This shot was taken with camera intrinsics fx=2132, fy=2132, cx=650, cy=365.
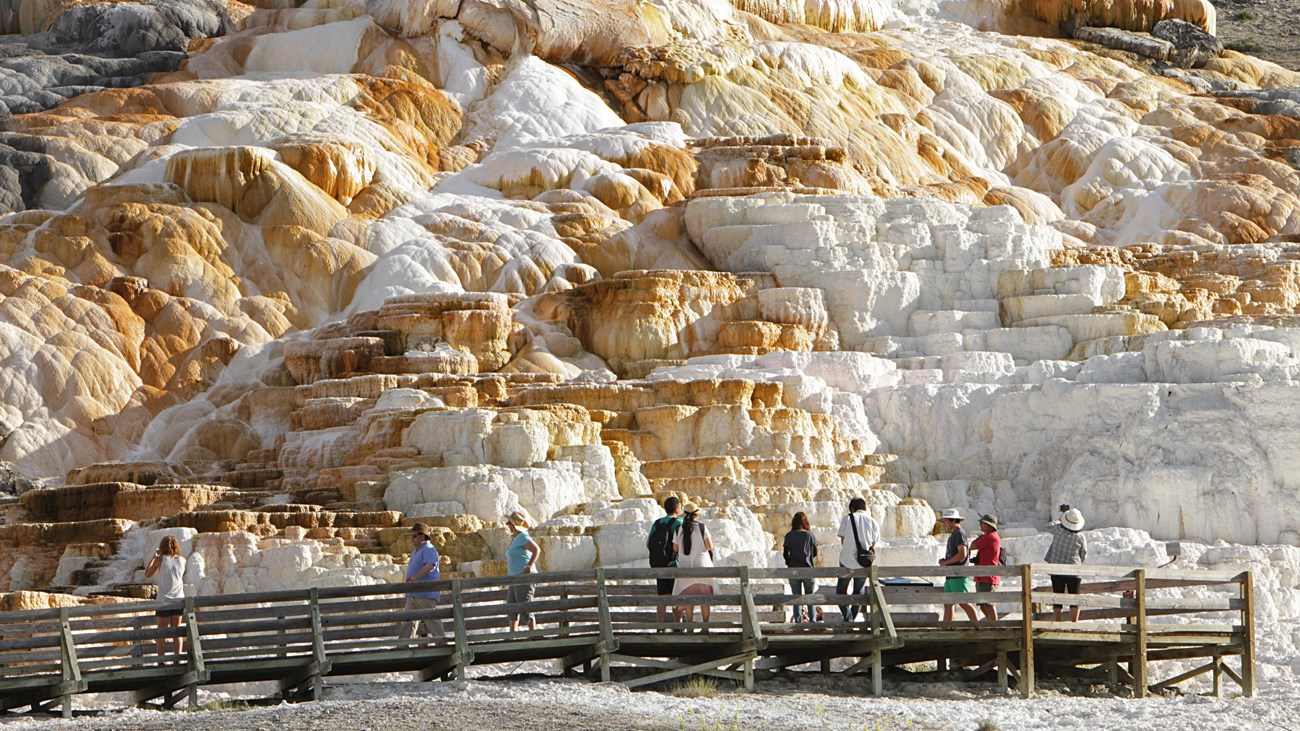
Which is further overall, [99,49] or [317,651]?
[99,49]

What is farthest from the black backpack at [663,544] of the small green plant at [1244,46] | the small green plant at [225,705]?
the small green plant at [1244,46]

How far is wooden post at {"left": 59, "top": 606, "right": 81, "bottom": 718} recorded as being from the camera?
1559 centimetres

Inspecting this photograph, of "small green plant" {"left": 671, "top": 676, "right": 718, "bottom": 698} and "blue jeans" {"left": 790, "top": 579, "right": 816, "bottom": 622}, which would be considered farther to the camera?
"blue jeans" {"left": 790, "top": 579, "right": 816, "bottom": 622}

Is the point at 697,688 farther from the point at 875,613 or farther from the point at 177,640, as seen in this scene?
the point at 177,640

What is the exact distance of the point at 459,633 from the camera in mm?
15961

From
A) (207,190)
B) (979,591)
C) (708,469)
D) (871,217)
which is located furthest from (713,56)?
(979,591)

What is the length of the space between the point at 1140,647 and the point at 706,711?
3.82 m

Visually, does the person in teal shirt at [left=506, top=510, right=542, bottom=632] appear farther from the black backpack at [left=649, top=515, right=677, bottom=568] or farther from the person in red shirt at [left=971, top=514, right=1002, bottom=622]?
the person in red shirt at [left=971, top=514, right=1002, bottom=622]

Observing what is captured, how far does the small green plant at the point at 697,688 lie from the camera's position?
15.6m

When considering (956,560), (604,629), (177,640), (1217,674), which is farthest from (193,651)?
(1217,674)

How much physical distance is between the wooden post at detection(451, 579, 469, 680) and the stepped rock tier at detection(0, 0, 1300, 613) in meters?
6.06

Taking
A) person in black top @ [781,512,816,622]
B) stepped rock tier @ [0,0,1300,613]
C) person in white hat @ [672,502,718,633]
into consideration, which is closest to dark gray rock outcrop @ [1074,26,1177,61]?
Result: stepped rock tier @ [0,0,1300,613]

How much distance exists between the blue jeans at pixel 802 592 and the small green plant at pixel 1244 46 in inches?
1813

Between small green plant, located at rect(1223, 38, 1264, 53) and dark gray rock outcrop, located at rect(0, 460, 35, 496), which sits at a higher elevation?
small green plant, located at rect(1223, 38, 1264, 53)
